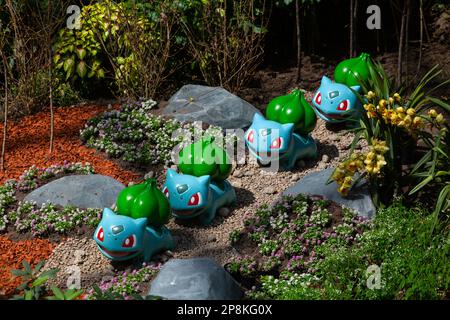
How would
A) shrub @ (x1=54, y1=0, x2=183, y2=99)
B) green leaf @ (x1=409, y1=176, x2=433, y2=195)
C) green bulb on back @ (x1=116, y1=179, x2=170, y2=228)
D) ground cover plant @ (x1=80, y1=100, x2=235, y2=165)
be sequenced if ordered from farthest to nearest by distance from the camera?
shrub @ (x1=54, y1=0, x2=183, y2=99), ground cover plant @ (x1=80, y1=100, x2=235, y2=165), green leaf @ (x1=409, y1=176, x2=433, y2=195), green bulb on back @ (x1=116, y1=179, x2=170, y2=228)

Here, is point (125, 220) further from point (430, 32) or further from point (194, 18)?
point (430, 32)

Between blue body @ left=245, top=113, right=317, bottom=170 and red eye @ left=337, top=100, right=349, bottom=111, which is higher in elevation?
red eye @ left=337, top=100, right=349, bottom=111

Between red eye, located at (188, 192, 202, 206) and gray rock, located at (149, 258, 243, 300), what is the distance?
31.2 inches

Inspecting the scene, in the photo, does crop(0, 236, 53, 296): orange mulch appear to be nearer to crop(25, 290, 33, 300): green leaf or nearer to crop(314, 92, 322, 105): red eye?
crop(25, 290, 33, 300): green leaf

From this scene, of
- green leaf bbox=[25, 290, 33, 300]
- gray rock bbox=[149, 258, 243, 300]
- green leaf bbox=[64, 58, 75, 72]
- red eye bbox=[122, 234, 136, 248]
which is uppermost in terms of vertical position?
green leaf bbox=[64, 58, 75, 72]

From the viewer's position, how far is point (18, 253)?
5.77 meters

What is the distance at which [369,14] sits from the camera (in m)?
9.10

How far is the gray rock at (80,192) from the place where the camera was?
616cm

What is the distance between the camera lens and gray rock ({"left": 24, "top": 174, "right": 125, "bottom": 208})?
6164 mm

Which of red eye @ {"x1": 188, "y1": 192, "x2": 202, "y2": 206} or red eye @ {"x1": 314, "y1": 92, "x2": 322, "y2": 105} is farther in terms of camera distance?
red eye @ {"x1": 314, "y1": 92, "x2": 322, "y2": 105}

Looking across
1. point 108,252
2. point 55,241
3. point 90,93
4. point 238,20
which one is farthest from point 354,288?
point 90,93

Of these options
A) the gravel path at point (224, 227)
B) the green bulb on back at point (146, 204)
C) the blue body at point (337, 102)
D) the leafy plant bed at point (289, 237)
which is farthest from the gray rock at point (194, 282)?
the blue body at point (337, 102)

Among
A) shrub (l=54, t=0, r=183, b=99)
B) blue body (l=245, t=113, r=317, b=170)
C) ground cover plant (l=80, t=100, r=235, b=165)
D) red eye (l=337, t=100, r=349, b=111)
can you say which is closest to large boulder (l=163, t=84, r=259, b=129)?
ground cover plant (l=80, t=100, r=235, b=165)

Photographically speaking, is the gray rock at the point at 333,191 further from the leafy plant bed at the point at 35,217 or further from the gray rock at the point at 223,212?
the leafy plant bed at the point at 35,217
